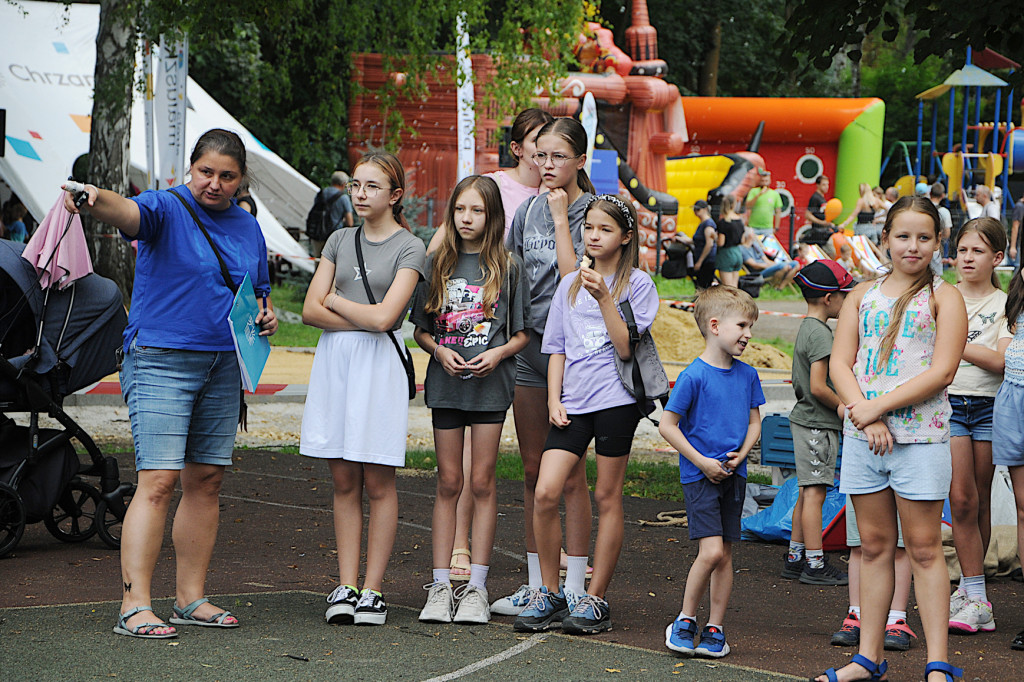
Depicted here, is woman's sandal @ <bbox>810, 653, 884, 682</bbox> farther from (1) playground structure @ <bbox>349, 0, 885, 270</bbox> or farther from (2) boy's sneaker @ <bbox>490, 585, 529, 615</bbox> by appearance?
(1) playground structure @ <bbox>349, 0, 885, 270</bbox>

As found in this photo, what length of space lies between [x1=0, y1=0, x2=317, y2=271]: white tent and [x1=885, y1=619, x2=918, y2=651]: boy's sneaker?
1440 centimetres

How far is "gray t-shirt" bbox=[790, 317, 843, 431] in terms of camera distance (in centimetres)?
593

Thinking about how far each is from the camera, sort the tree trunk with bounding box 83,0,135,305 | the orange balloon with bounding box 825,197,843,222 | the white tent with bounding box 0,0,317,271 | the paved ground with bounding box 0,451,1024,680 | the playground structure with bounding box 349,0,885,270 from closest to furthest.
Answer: the paved ground with bounding box 0,451,1024,680, the tree trunk with bounding box 83,0,135,305, the white tent with bounding box 0,0,317,271, the playground structure with bounding box 349,0,885,270, the orange balloon with bounding box 825,197,843,222

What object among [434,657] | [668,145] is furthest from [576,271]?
[668,145]

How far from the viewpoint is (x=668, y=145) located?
28297 mm

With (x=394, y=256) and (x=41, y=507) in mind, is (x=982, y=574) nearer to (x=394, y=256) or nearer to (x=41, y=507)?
(x=394, y=256)

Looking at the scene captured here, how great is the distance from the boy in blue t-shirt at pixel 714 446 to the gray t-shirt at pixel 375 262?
46.8 inches

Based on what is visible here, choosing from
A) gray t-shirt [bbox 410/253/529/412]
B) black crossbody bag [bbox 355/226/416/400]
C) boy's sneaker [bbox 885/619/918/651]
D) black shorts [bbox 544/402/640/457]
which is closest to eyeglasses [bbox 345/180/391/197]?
black crossbody bag [bbox 355/226/416/400]

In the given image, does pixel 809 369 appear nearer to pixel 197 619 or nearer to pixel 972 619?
pixel 972 619

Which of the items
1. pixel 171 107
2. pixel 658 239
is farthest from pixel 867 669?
pixel 658 239

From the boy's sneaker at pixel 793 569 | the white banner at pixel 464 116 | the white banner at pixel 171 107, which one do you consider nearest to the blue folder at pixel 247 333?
the boy's sneaker at pixel 793 569

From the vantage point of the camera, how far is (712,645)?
15.0 ft

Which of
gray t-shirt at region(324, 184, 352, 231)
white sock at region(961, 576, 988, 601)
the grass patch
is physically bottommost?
white sock at region(961, 576, 988, 601)

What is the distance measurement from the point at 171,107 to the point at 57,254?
8348mm
